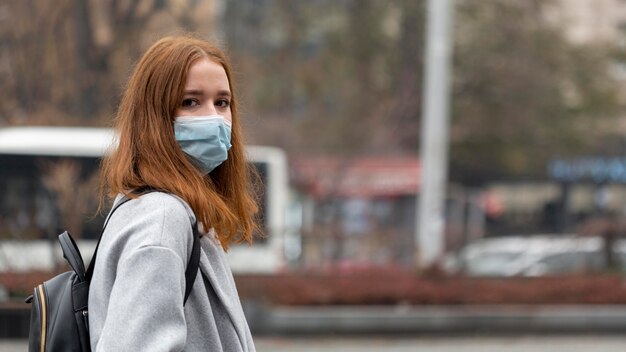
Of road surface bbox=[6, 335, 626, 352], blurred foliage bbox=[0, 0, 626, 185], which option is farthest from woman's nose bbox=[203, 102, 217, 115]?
blurred foliage bbox=[0, 0, 626, 185]

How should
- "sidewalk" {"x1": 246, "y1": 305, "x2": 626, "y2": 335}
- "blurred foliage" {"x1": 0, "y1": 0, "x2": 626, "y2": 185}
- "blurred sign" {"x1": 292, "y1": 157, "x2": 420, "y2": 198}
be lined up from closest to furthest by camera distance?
"sidewalk" {"x1": 246, "y1": 305, "x2": 626, "y2": 335}
"blurred foliage" {"x1": 0, "y1": 0, "x2": 626, "y2": 185}
"blurred sign" {"x1": 292, "y1": 157, "x2": 420, "y2": 198}

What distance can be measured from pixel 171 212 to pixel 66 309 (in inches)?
10.9

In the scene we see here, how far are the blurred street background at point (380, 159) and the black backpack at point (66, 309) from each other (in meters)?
0.77

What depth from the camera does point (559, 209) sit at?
98.3 ft

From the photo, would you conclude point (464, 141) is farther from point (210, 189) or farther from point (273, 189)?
point (210, 189)

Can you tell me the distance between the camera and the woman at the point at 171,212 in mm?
1972

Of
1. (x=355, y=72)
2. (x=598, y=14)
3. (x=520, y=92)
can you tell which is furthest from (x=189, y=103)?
(x=598, y=14)

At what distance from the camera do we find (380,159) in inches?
1251

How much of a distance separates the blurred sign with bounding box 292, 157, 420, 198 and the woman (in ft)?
74.7

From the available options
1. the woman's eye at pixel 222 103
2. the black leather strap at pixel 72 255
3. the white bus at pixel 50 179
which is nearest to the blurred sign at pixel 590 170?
the white bus at pixel 50 179

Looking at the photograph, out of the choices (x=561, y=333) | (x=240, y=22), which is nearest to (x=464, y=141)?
(x=240, y=22)

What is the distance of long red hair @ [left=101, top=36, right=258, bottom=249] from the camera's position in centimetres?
213

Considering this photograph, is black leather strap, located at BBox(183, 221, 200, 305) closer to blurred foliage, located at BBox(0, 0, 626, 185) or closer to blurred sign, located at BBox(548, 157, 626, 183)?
blurred foliage, located at BBox(0, 0, 626, 185)

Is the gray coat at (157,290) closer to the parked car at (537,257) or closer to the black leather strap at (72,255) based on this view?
the black leather strap at (72,255)
